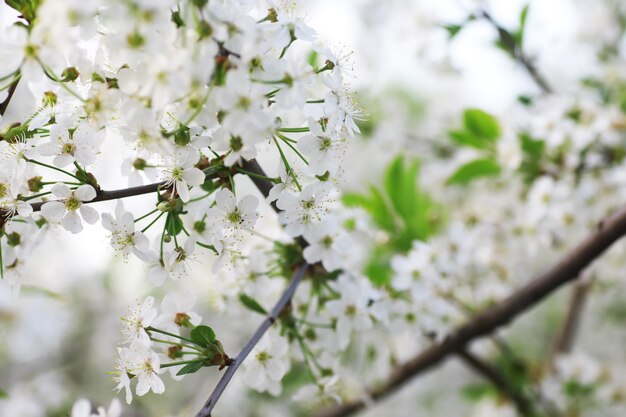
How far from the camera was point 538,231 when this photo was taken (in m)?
2.25

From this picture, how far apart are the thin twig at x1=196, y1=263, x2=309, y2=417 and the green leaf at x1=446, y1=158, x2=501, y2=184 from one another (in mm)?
982

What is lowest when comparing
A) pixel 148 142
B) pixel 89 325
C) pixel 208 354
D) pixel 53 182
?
pixel 89 325

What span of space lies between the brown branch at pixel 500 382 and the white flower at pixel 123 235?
52.4 inches

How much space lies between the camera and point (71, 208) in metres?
1.09

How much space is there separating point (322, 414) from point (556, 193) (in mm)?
1082

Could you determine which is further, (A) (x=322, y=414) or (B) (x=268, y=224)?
(A) (x=322, y=414)

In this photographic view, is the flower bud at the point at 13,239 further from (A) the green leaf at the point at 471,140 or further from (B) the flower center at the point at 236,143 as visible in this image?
(A) the green leaf at the point at 471,140

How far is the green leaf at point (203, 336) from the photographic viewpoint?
1.11 meters

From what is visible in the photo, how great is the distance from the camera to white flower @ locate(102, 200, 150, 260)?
112 centimetres

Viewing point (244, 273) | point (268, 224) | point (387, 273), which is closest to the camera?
point (244, 273)

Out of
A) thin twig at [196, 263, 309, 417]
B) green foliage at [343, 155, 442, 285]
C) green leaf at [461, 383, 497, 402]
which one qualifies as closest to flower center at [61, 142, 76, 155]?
thin twig at [196, 263, 309, 417]

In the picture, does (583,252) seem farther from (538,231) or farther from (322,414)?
(322,414)

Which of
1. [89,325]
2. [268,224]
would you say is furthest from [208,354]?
[89,325]

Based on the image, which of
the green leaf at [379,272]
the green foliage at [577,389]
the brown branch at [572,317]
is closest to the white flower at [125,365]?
the green leaf at [379,272]
